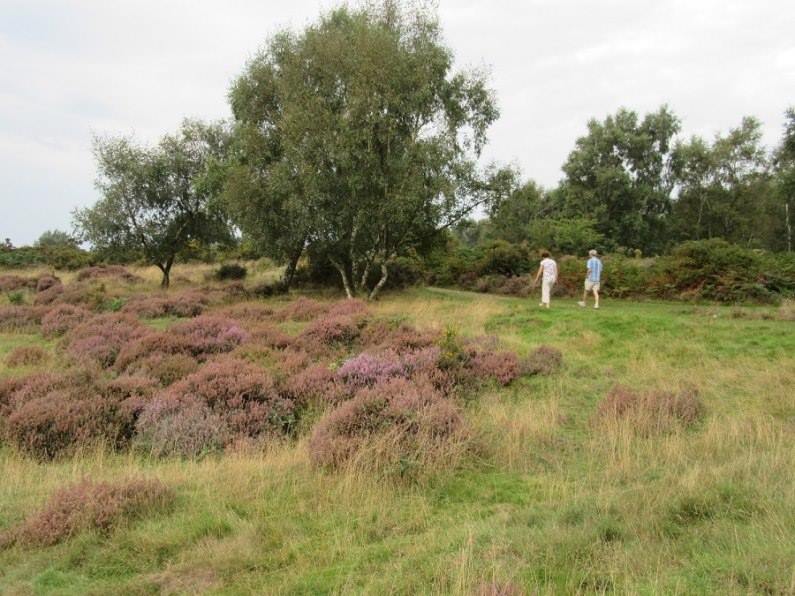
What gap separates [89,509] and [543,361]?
812 cm

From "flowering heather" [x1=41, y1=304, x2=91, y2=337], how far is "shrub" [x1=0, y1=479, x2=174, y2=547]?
12730 mm

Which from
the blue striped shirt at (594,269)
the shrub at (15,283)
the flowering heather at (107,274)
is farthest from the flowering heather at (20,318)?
the blue striped shirt at (594,269)

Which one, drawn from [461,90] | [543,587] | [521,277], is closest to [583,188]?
[521,277]

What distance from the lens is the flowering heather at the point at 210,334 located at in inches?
492

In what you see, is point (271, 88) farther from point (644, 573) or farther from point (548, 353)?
point (644, 573)

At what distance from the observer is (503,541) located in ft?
13.7

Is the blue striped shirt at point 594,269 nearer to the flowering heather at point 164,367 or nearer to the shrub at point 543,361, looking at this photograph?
the shrub at point 543,361

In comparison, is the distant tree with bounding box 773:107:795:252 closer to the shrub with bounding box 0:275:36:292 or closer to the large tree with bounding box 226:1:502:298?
the large tree with bounding box 226:1:502:298

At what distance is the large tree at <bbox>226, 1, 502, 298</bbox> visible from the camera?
754 inches

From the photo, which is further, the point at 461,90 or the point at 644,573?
the point at 461,90

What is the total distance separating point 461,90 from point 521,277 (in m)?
8.29

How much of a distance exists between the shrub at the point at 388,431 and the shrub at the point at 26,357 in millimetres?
8926

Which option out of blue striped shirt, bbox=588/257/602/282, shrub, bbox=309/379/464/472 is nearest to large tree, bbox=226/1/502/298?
blue striped shirt, bbox=588/257/602/282

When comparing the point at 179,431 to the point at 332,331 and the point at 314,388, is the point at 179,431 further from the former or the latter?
the point at 332,331
